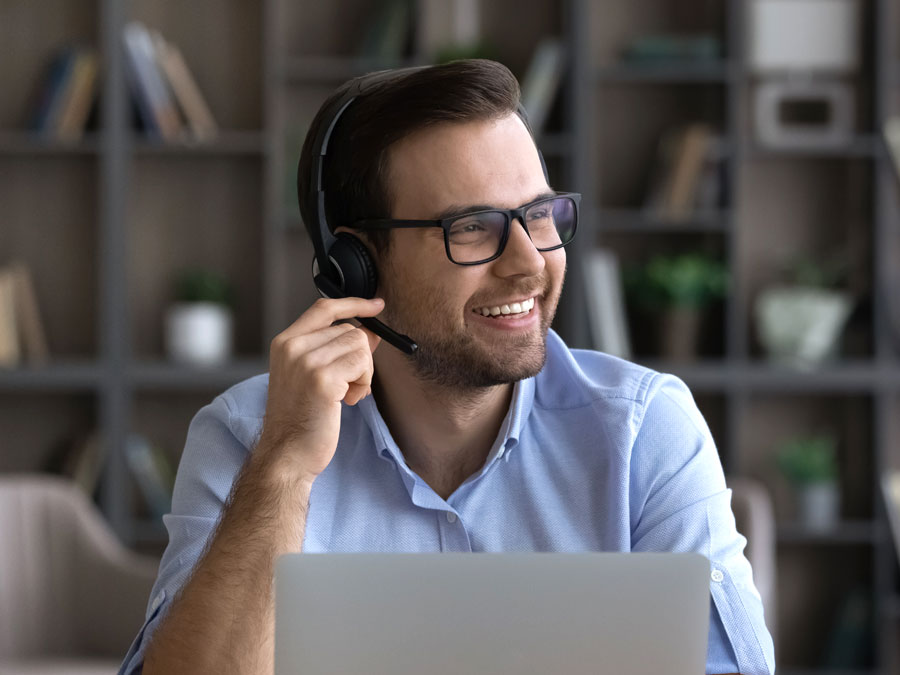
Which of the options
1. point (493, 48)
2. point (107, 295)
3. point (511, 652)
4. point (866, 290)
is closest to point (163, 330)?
point (107, 295)

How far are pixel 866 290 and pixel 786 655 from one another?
121 cm

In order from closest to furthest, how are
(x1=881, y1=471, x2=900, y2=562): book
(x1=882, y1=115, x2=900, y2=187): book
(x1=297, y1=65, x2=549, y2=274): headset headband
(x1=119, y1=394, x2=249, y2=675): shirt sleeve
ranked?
1. (x1=119, y1=394, x2=249, y2=675): shirt sleeve
2. (x1=297, y1=65, x2=549, y2=274): headset headband
3. (x1=881, y1=471, x2=900, y2=562): book
4. (x1=882, y1=115, x2=900, y2=187): book

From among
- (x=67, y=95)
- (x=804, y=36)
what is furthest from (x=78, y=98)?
(x=804, y=36)

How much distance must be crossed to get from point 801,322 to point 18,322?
8.00 feet

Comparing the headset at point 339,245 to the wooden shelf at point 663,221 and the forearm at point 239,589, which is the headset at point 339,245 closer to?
the forearm at point 239,589

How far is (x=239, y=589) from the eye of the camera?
1.17m

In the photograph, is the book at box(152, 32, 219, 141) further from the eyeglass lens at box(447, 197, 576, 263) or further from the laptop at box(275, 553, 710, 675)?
the laptop at box(275, 553, 710, 675)

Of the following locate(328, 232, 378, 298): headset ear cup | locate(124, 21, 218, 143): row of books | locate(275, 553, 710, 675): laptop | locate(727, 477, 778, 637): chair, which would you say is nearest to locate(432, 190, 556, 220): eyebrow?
locate(328, 232, 378, 298): headset ear cup

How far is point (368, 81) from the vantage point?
56.1 inches

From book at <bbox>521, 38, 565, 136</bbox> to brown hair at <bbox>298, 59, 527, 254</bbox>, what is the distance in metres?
2.02

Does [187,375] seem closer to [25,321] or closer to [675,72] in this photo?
[25,321]

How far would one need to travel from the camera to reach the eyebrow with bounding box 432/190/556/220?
4.35 feet

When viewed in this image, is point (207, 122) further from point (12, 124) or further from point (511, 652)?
point (511, 652)

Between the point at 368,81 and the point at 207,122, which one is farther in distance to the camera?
the point at 207,122
